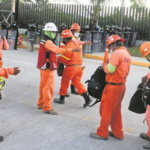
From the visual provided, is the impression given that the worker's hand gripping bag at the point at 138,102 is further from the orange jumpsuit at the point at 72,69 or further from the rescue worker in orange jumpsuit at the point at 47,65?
the orange jumpsuit at the point at 72,69

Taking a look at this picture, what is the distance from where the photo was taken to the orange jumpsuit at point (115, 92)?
4211mm

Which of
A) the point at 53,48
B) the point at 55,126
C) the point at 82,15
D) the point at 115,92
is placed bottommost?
the point at 55,126

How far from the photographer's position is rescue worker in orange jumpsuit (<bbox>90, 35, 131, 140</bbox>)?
4.20 meters

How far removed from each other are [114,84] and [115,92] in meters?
0.13

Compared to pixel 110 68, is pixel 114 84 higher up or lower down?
lower down

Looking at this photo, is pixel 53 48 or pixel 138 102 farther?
pixel 53 48

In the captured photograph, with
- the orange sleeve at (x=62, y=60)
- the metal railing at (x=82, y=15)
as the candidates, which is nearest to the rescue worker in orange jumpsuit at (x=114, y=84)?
the orange sleeve at (x=62, y=60)

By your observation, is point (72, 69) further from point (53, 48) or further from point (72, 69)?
point (53, 48)

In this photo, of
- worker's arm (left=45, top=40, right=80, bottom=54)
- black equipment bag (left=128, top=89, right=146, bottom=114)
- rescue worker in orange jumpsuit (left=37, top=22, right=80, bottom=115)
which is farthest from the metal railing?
black equipment bag (left=128, top=89, right=146, bottom=114)

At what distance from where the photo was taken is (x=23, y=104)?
6.28 metres

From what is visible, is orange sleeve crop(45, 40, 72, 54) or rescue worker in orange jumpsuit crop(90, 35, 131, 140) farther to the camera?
orange sleeve crop(45, 40, 72, 54)

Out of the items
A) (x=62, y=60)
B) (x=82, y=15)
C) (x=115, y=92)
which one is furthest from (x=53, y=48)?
(x=82, y=15)

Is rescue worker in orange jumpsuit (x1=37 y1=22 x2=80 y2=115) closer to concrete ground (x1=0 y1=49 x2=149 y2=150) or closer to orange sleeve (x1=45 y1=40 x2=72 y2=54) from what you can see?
orange sleeve (x1=45 y1=40 x2=72 y2=54)

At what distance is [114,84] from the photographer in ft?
14.2
